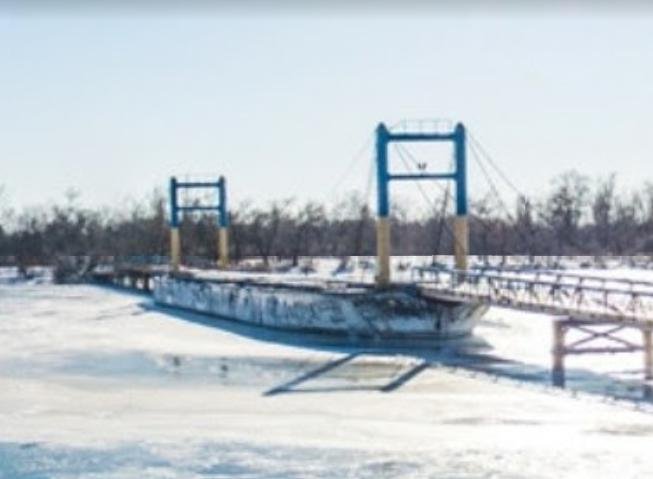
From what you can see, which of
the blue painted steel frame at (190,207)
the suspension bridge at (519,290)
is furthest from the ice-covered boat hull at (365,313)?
the blue painted steel frame at (190,207)

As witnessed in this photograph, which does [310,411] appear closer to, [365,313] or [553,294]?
[553,294]

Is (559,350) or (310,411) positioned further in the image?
(559,350)

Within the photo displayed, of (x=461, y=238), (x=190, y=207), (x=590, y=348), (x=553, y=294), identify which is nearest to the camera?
(x=590, y=348)

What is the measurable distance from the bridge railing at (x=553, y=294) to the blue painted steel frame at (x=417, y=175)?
2.51 m

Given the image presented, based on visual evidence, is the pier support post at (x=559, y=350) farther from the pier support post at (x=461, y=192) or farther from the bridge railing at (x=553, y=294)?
the pier support post at (x=461, y=192)

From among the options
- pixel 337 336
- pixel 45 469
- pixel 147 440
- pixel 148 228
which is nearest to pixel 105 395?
pixel 147 440

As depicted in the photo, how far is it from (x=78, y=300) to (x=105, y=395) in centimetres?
3720

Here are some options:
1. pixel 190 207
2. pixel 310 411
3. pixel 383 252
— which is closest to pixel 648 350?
pixel 310 411

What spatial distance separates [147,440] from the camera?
59.9 feet

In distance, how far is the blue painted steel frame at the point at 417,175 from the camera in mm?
41188

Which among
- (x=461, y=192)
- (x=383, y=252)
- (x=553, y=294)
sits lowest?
(x=553, y=294)

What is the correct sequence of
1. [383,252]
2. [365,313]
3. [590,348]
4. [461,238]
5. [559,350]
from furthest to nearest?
[461,238], [383,252], [365,313], [590,348], [559,350]

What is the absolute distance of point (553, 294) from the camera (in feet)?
106

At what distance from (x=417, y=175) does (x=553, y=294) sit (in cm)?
938
